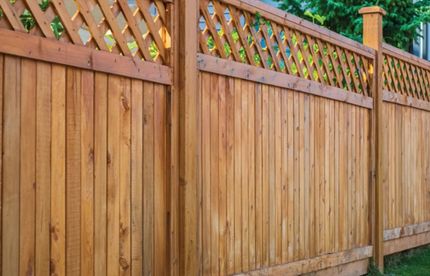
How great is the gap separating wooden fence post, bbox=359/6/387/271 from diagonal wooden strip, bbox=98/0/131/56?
143 inches

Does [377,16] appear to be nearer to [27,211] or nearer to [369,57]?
[369,57]

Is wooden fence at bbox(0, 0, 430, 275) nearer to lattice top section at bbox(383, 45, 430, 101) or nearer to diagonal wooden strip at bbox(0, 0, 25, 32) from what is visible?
diagonal wooden strip at bbox(0, 0, 25, 32)

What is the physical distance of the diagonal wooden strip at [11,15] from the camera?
2914mm

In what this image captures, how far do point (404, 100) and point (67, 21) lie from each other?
4.99 metres

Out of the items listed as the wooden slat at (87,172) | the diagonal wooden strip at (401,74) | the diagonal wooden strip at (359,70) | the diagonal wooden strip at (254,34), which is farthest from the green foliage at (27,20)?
the diagonal wooden strip at (401,74)

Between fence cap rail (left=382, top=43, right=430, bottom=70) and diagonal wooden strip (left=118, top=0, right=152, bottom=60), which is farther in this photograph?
fence cap rail (left=382, top=43, right=430, bottom=70)

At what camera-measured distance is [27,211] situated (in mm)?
3033

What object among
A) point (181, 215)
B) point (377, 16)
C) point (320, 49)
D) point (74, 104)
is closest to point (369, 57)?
point (377, 16)

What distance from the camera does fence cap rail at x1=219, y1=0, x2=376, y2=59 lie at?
4.82 metres

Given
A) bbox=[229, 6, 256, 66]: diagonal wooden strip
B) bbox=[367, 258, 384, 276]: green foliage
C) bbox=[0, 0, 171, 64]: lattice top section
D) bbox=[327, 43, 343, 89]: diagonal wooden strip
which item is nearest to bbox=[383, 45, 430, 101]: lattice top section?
bbox=[327, 43, 343, 89]: diagonal wooden strip

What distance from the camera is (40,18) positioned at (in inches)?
122

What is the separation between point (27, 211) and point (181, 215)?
114cm

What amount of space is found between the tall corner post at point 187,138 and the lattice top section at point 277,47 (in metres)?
0.22

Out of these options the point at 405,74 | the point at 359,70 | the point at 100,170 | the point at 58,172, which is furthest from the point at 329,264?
the point at 58,172
